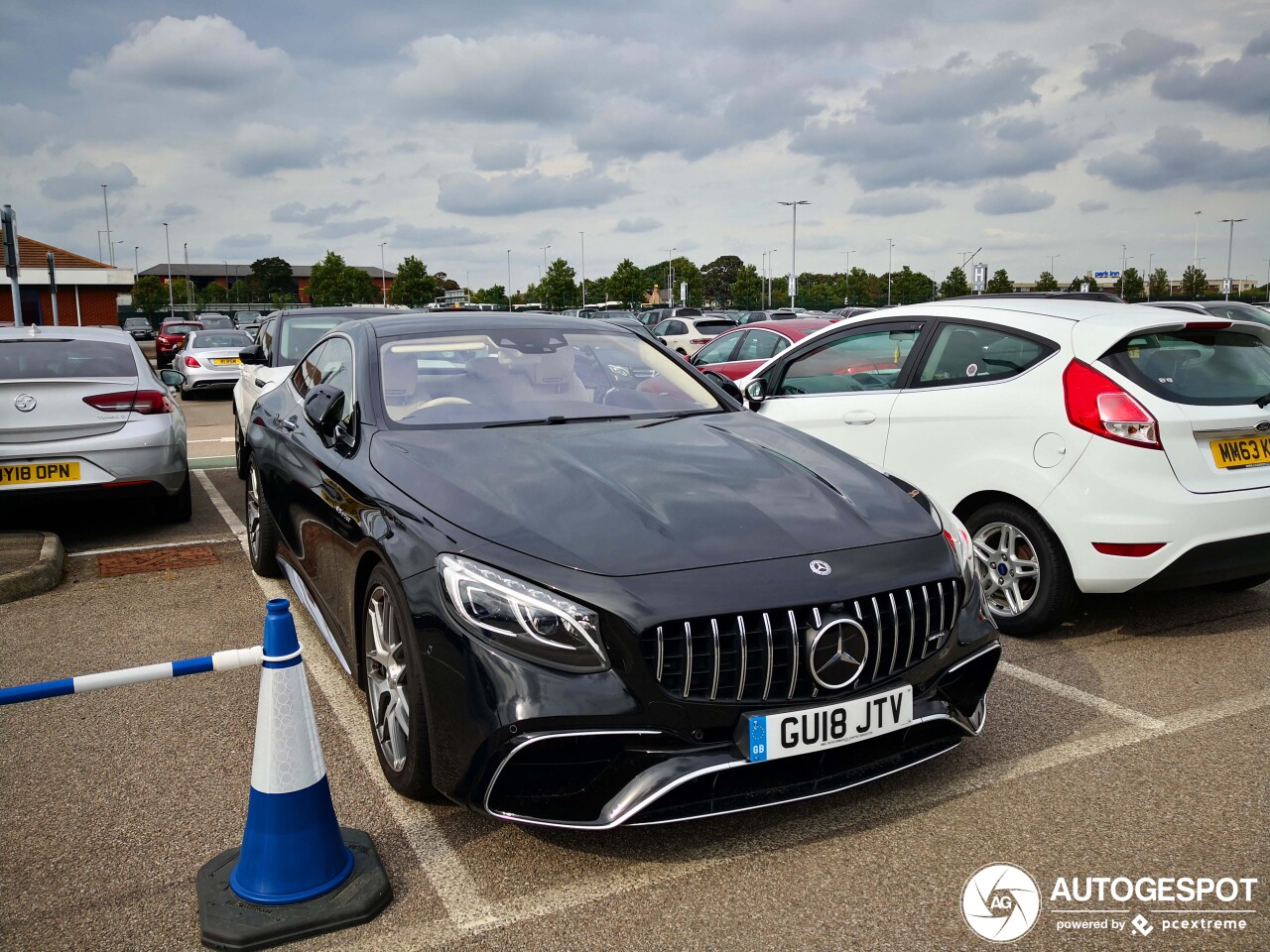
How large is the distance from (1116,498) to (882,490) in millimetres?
1517

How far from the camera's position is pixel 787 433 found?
4.29 metres

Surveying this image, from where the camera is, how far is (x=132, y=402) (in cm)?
727

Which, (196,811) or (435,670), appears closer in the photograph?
(435,670)

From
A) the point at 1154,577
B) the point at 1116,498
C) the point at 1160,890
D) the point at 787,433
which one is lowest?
the point at 1160,890

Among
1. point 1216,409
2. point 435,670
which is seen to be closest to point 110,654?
point 435,670

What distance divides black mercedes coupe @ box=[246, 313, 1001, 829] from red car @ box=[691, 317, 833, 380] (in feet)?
30.4

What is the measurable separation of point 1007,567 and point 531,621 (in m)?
3.06

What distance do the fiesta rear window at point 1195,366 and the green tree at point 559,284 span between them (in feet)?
269

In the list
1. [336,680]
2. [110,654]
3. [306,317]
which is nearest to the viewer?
[336,680]

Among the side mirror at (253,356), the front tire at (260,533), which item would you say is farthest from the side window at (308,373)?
the side mirror at (253,356)

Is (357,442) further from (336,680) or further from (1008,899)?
(1008,899)

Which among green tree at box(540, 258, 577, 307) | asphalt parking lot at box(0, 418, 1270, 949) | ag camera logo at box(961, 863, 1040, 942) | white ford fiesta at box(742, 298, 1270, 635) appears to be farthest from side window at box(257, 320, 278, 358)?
green tree at box(540, 258, 577, 307)

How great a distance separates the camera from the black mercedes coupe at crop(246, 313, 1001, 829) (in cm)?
276
